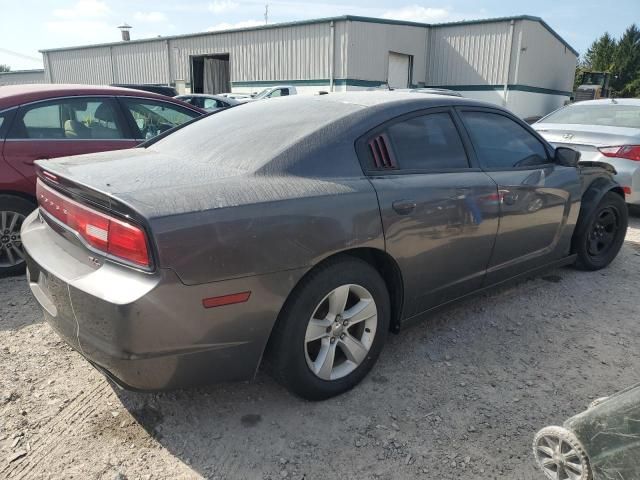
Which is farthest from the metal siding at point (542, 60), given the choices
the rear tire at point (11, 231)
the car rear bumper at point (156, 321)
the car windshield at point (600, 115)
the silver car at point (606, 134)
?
the car rear bumper at point (156, 321)

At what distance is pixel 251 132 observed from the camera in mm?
2842

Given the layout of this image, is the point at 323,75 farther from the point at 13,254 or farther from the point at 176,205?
the point at 176,205

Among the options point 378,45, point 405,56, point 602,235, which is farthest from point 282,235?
point 405,56

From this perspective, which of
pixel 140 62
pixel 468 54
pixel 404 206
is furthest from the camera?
pixel 140 62

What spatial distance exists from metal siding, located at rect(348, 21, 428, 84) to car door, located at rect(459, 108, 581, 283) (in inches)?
720

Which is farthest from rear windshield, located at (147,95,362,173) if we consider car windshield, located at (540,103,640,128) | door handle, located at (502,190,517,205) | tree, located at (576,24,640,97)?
tree, located at (576,24,640,97)

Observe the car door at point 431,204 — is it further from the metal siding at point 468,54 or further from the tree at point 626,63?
the tree at point 626,63

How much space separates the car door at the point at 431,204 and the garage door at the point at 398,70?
20.2m

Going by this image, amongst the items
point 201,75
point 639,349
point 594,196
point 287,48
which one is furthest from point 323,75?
point 639,349

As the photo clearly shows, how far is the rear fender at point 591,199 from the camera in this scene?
14.1 feet

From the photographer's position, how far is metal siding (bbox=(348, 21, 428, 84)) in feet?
68.6

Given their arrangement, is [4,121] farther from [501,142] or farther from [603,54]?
[603,54]

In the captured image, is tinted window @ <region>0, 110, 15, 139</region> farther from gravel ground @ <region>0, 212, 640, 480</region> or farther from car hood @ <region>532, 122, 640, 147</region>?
car hood @ <region>532, 122, 640, 147</region>

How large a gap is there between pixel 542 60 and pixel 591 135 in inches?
744
